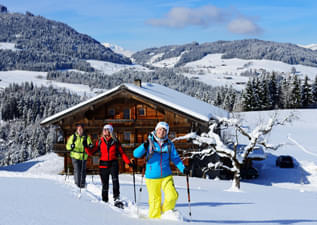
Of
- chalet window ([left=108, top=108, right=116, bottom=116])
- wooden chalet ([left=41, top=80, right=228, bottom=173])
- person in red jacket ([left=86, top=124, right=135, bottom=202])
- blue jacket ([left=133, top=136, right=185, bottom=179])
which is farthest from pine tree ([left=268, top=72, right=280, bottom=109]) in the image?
blue jacket ([left=133, top=136, right=185, bottom=179])

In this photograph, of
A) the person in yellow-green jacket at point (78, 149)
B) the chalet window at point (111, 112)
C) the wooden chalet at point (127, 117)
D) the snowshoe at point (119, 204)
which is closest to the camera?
the snowshoe at point (119, 204)

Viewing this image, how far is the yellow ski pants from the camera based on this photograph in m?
6.56

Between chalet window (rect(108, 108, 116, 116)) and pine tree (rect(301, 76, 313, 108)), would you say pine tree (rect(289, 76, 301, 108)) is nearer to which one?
pine tree (rect(301, 76, 313, 108))

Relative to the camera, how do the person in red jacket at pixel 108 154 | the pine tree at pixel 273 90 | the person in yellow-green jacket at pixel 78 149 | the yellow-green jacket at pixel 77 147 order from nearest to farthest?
the person in red jacket at pixel 108 154 → the person in yellow-green jacket at pixel 78 149 → the yellow-green jacket at pixel 77 147 → the pine tree at pixel 273 90

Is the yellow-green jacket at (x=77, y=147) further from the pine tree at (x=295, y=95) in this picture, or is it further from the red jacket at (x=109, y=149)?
the pine tree at (x=295, y=95)

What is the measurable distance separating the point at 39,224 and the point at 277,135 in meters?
53.2

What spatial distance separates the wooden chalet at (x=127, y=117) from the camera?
27688mm

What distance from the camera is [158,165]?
665cm

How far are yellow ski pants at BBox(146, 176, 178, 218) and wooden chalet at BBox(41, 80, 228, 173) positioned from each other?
66.3 ft

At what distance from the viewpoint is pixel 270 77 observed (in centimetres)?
8125

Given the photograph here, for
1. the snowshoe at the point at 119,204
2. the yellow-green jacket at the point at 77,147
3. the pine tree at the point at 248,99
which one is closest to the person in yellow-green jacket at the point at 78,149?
the yellow-green jacket at the point at 77,147

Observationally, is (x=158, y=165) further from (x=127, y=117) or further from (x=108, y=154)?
(x=127, y=117)

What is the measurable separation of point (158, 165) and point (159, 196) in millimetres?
567

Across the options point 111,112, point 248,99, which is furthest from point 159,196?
point 248,99
